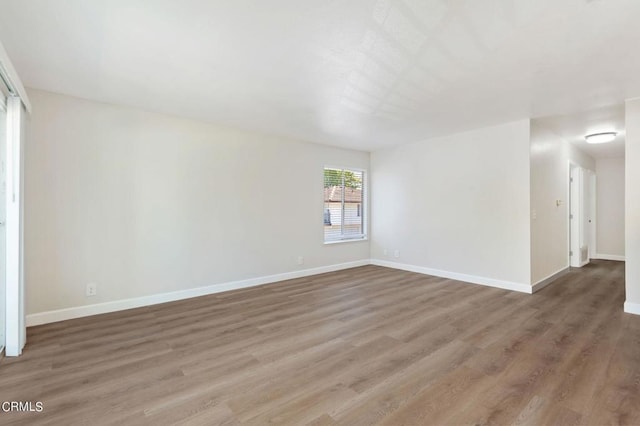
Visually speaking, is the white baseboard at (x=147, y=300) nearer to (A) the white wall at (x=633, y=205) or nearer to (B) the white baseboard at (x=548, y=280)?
(B) the white baseboard at (x=548, y=280)

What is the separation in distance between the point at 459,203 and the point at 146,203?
4.81m

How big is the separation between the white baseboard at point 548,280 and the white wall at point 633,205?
3.29 ft

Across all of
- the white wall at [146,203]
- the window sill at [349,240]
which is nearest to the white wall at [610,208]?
the window sill at [349,240]

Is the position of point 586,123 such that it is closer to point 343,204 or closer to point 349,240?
point 343,204

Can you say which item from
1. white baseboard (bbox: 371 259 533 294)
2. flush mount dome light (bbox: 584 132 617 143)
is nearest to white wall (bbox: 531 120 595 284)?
white baseboard (bbox: 371 259 533 294)

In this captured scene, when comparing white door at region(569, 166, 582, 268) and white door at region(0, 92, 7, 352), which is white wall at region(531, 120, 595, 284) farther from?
white door at region(0, 92, 7, 352)

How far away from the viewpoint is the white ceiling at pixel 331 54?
1913 millimetres

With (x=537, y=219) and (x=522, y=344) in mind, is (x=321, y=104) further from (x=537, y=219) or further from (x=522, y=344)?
(x=537, y=219)

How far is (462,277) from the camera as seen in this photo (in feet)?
16.5

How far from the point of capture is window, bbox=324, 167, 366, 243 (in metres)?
5.96

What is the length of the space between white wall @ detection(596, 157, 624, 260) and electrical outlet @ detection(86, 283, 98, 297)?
1036 cm

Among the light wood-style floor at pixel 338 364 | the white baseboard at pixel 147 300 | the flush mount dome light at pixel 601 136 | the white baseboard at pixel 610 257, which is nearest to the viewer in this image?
the light wood-style floor at pixel 338 364

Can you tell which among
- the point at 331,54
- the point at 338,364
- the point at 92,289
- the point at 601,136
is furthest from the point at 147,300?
the point at 601,136

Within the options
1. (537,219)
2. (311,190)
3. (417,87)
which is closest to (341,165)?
(311,190)
